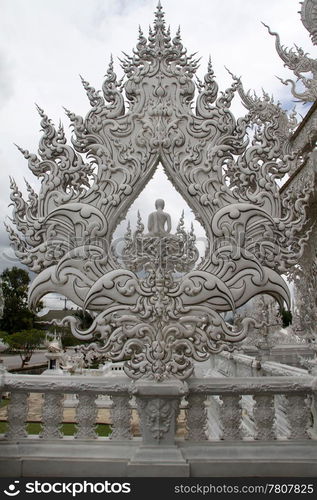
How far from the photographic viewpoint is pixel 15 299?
17.9 metres

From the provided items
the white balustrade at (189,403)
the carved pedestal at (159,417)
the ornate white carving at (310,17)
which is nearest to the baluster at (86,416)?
the white balustrade at (189,403)

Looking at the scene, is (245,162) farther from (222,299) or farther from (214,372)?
(214,372)

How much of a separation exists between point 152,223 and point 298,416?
7.46 ft

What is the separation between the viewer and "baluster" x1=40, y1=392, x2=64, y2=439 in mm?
3775

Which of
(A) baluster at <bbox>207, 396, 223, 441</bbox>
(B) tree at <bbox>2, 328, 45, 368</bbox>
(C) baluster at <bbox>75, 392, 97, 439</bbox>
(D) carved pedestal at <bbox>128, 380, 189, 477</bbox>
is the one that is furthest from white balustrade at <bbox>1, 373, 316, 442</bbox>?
(B) tree at <bbox>2, 328, 45, 368</bbox>

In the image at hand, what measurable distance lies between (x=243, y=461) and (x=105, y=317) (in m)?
1.75

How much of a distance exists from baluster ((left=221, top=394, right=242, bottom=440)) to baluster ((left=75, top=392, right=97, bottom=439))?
1191 millimetres

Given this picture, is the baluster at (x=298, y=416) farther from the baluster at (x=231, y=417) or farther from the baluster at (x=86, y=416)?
the baluster at (x=86, y=416)

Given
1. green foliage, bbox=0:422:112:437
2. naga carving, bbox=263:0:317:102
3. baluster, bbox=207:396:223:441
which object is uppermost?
naga carving, bbox=263:0:317:102

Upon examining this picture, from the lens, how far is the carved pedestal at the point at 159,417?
141 inches

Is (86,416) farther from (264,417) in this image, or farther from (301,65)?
(301,65)

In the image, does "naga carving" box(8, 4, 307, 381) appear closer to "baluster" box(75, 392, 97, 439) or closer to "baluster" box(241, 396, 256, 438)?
"baluster" box(75, 392, 97, 439)

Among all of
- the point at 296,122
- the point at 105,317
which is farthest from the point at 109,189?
the point at 296,122
